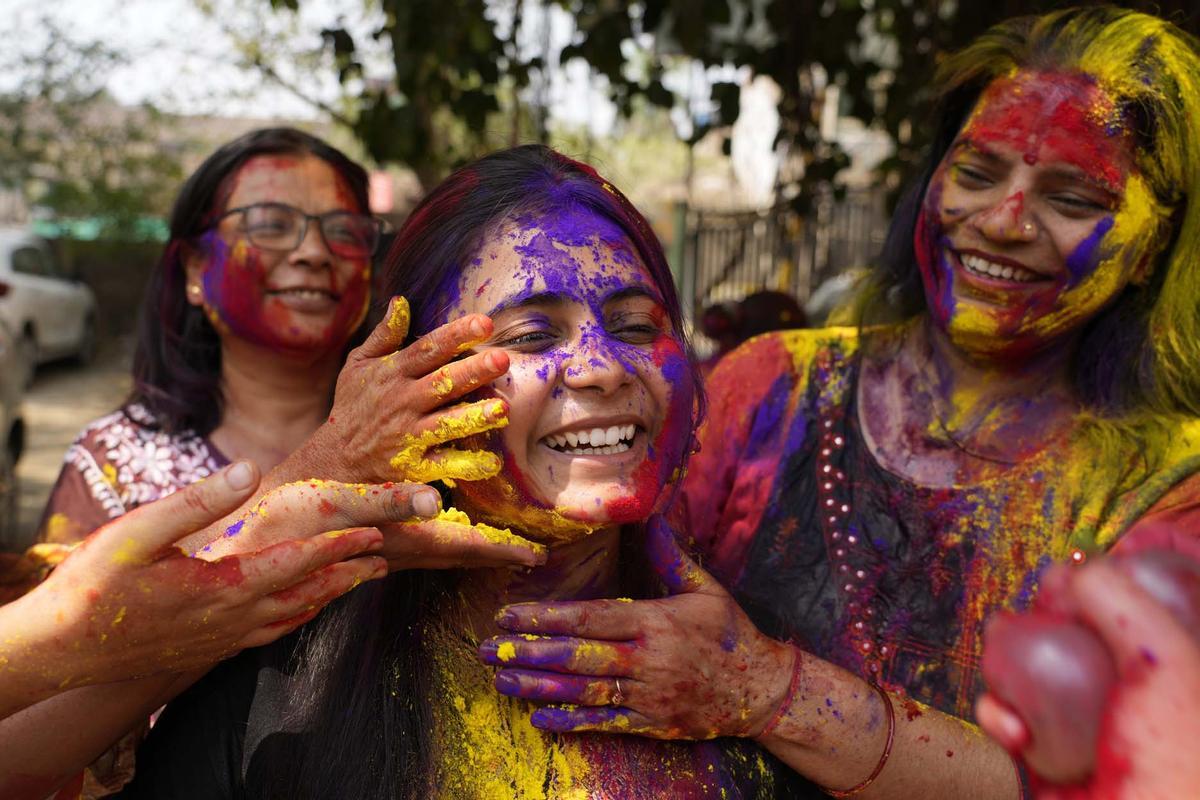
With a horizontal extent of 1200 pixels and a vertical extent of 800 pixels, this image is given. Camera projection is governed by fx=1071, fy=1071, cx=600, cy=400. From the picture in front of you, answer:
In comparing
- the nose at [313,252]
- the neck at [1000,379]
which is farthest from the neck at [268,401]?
the neck at [1000,379]

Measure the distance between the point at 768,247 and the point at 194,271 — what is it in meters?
6.34

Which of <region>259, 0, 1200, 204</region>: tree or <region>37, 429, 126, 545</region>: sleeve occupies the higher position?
<region>259, 0, 1200, 204</region>: tree

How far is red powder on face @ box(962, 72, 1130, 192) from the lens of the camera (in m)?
2.24

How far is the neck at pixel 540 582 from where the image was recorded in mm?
1757

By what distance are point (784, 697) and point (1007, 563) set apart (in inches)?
30.6

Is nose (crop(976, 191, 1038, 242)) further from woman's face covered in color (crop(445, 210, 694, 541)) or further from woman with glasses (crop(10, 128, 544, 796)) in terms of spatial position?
woman with glasses (crop(10, 128, 544, 796))

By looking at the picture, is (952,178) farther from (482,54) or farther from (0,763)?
(482,54)

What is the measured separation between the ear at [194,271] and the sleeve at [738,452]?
4.74ft

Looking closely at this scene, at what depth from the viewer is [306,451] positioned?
181 centimetres

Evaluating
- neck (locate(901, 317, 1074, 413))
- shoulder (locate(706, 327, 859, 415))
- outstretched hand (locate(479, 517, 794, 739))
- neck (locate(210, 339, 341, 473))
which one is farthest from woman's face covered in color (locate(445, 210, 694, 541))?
neck (locate(210, 339, 341, 473))

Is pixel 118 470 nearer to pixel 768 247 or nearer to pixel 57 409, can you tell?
pixel 768 247

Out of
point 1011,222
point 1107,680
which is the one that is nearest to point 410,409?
point 1107,680

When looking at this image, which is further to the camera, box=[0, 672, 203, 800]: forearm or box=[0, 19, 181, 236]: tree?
box=[0, 19, 181, 236]: tree

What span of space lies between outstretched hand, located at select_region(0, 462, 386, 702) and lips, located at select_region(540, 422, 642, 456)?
345 mm
